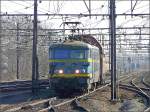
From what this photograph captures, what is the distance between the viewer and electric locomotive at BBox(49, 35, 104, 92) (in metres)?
22.2

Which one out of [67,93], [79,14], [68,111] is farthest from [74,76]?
[79,14]

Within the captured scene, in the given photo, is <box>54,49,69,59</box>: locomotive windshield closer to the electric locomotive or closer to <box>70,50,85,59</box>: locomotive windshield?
the electric locomotive

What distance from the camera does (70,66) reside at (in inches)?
880

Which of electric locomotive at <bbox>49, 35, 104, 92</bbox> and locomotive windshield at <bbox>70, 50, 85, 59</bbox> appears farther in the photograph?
locomotive windshield at <bbox>70, 50, 85, 59</bbox>

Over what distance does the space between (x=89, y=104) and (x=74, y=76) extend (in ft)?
11.7

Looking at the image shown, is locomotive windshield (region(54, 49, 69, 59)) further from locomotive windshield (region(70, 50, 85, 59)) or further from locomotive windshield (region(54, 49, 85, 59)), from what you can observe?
locomotive windshield (region(70, 50, 85, 59))

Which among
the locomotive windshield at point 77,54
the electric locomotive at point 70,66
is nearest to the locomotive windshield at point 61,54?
the electric locomotive at point 70,66

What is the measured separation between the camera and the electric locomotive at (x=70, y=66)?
2220cm

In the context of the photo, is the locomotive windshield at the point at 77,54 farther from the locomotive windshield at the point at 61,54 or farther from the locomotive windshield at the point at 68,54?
the locomotive windshield at the point at 61,54

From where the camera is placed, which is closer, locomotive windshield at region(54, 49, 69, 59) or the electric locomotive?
the electric locomotive

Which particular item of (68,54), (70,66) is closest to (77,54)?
(68,54)

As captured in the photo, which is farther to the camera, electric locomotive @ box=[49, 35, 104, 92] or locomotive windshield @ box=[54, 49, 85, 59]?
locomotive windshield @ box=[54, 49, 85, 59]

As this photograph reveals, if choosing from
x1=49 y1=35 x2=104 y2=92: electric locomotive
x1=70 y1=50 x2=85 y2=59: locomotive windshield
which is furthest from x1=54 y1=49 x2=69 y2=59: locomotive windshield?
x1=70 y1=50 x2=85 y2=59: locomotive windshield

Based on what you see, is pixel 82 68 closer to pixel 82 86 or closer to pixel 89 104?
pixel 82 86
